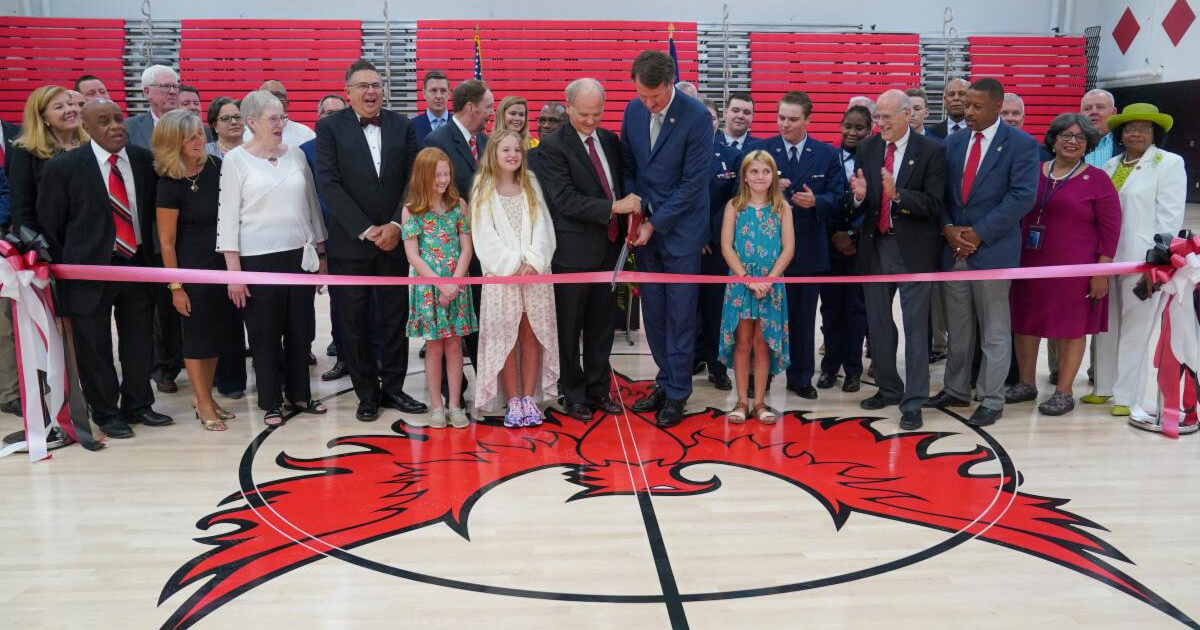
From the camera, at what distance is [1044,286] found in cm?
429

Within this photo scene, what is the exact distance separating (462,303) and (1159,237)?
129 inches

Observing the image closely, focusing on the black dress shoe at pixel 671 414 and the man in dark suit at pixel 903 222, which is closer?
the man in dark suit at pixel 903 222

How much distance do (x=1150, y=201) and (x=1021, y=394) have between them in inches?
44.1

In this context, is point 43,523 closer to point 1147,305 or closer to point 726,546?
point 726,546

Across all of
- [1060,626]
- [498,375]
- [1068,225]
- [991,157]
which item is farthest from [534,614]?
[1068,225]

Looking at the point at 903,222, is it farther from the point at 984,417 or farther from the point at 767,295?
the point at 984,417

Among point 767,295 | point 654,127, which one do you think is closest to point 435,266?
point 654,127

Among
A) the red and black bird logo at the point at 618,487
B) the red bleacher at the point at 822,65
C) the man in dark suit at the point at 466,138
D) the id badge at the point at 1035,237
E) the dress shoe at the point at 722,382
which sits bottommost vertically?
the red and black bird logo at the point at 618,487

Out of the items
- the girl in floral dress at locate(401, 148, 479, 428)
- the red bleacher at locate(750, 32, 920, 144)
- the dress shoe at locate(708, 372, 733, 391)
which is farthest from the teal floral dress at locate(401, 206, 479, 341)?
the red bleacher at locate(750, 32, 920, 144)

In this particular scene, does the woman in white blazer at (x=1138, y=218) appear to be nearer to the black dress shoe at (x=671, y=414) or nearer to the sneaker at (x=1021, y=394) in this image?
the sneaker at (x=1021, y=394)

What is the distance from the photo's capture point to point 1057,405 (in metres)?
4.29

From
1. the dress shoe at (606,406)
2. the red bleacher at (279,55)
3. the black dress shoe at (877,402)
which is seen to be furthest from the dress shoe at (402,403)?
the red bleacher at (279,55)

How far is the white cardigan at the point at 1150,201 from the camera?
4.13 meters

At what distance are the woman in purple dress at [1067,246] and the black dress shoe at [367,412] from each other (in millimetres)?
3257
